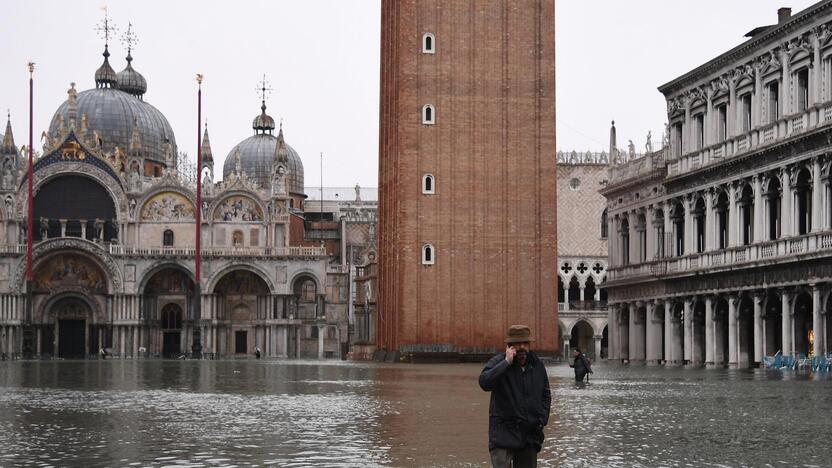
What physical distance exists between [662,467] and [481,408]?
28.4 ft

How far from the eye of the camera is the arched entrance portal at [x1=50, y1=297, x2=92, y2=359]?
8900 cm

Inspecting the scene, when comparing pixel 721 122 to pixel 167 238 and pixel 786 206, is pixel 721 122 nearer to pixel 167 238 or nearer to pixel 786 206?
pixel 786 206

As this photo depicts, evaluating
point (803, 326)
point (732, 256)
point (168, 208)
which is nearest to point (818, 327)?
point (803, 326)

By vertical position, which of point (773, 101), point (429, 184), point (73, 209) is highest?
point (773, 101)

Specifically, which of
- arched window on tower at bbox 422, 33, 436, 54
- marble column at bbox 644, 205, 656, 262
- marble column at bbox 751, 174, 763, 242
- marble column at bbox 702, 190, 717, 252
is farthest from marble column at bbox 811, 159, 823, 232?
arched window on tower at bbox 422, 33, 436, 54

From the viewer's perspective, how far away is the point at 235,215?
91188mm

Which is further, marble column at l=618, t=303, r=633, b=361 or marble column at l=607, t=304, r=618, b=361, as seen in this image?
marble column at l=607, t=304, r=618, b=361

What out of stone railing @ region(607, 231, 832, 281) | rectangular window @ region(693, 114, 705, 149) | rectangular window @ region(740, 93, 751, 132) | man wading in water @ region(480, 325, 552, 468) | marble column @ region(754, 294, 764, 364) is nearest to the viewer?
man wading in water @ region(480, 325, 552, 468)

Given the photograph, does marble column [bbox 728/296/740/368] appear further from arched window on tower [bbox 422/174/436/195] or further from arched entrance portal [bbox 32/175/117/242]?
arched entrance portal [bbox 32/175/117/242]

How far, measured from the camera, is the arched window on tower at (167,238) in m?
90.2

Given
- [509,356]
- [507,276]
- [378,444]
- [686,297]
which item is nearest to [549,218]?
[507,276]

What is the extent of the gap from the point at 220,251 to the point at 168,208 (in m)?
A: 4.84

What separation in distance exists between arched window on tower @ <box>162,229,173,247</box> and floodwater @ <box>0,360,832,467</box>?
60.3 m

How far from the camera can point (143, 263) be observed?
290ft
